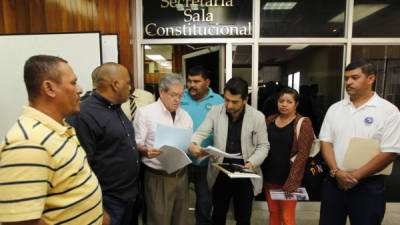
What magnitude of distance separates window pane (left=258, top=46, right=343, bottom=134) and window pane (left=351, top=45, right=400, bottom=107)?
15.9 inches

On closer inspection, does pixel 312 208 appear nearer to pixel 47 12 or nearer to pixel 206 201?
pixel 206 201

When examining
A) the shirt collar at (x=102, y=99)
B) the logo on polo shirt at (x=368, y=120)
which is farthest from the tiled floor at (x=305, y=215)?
the shirt collar at (x=102, y=99)

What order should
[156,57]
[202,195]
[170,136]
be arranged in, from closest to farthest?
[170,136]
[202,195]
[156,57]

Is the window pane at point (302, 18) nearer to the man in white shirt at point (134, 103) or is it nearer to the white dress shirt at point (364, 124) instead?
the white dress shirt at point (364, 124)

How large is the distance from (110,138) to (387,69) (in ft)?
12.7

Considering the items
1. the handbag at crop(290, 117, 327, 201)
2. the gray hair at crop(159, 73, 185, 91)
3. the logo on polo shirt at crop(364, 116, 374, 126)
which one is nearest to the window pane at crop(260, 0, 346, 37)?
the handbag at crop(290, 117, 327, 201)

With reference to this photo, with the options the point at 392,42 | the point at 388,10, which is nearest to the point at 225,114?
the point at 392,42

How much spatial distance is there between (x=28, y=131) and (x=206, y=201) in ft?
5.75

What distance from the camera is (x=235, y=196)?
189 centimetres

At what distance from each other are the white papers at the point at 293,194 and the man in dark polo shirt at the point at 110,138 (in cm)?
124

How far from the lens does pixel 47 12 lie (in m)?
2.62

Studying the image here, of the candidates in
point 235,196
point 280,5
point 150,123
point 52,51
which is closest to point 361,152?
point 235,196

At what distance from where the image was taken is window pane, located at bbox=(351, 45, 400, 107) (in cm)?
312

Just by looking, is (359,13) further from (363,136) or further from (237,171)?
(237,171)
